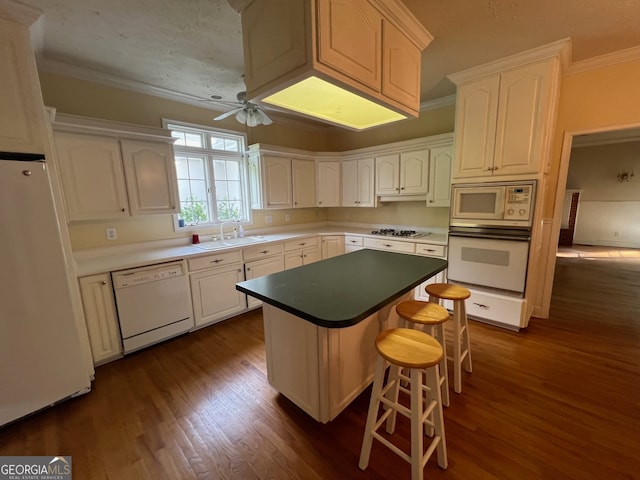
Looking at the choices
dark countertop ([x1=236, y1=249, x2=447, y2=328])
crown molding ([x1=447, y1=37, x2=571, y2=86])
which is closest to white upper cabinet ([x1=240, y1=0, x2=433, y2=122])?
dark countertop ([x1=236, y1=249, x2=447, y2=328])

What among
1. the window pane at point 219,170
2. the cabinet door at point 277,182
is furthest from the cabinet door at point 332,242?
the window pane at point 219,170

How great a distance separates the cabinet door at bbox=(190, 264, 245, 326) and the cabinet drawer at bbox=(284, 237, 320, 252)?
0.76 meters

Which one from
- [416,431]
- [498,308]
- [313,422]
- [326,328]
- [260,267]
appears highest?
[326,328]

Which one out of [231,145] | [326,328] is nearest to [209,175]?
[231,145]

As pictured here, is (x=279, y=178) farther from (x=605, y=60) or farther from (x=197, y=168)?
(x=605, y=60)

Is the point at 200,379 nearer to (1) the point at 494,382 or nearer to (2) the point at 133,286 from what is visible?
(2) the point at 133,286

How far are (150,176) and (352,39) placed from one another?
2.32m

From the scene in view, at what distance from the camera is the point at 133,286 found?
2.33m

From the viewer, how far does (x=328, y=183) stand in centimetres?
428

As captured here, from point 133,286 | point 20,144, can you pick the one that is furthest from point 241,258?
point 20,144

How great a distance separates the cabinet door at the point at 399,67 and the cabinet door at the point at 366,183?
2.05m

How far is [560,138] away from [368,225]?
253 cm

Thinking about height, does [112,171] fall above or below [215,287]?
above

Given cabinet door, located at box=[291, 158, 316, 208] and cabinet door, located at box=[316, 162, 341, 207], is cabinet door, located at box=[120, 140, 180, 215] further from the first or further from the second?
cabinet door, located at box=[316, 162, 341, 207]
